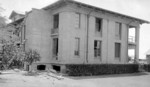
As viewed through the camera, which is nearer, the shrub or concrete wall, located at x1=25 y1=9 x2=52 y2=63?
the shrub

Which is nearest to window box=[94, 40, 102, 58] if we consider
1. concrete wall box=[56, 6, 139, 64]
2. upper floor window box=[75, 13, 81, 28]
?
concrete wall box=[56, 6, 139, 64]

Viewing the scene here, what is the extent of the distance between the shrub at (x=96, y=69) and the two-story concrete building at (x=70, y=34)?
59.2 inches

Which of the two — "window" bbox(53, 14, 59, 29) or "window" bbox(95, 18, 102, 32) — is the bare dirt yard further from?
"window" bbox(95, 18, 102, 32)

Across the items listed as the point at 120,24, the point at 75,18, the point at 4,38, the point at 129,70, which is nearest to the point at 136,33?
the point at 120,24

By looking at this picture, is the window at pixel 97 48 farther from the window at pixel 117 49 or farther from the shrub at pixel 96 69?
the window at pixel 117 49

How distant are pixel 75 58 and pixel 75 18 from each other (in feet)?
15.4

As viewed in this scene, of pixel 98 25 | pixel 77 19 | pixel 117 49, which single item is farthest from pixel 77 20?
pixel 117 49

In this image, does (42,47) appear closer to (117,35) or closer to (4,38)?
(4,38)

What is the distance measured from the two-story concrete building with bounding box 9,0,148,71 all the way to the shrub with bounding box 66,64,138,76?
4.94 feet

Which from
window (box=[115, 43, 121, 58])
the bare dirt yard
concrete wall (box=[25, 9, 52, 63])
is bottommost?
the bare dirt yard

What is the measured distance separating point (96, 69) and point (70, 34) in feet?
16.1

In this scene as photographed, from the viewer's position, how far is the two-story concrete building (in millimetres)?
19516

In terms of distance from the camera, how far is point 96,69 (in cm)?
1930

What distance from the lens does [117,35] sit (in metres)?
24.6
